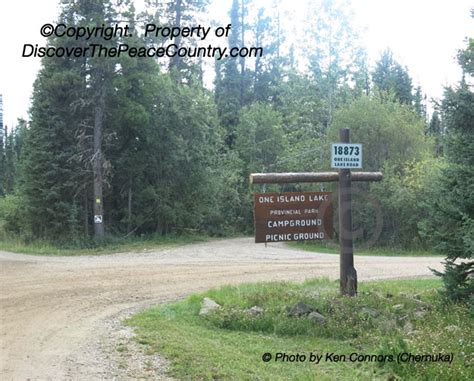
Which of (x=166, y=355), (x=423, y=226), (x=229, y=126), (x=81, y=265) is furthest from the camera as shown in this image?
(x=229, y=126)

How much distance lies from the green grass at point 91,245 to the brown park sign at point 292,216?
14.1m

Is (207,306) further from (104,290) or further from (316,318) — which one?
(104,290)

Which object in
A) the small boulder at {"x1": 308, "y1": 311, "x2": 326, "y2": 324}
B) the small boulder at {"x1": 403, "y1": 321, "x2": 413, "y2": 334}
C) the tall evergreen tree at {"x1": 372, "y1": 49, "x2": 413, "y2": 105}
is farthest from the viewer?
the tall evergreen tree at {"x1": 372, "y1": 49, "x2": 413, "y2": 105}

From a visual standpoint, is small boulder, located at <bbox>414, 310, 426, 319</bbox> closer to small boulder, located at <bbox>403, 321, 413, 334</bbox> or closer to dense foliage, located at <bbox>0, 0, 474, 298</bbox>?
small boulder, located at <bbox>403, 321, 413, 334</bbox>

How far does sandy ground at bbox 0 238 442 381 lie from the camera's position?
658 cm

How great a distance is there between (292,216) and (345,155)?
1527 mm

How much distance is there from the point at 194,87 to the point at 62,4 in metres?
8.62

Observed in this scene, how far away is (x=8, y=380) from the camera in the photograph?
5902mm

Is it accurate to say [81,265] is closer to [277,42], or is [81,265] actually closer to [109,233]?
[109,233]

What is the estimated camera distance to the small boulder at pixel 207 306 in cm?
931

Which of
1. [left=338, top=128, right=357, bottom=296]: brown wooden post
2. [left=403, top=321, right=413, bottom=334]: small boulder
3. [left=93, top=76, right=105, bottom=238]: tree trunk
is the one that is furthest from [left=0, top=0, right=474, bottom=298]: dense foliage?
[left=403, top=321, right=413, bottom=334]: small boulder

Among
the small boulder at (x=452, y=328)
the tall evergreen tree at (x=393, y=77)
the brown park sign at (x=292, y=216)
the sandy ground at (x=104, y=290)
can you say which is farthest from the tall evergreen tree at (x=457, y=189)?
the tall evergreen tree at (x=393, y=77)

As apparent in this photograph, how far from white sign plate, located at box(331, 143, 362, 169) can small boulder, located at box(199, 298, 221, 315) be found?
341cm

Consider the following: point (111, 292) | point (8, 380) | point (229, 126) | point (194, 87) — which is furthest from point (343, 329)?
point (229, 126)
